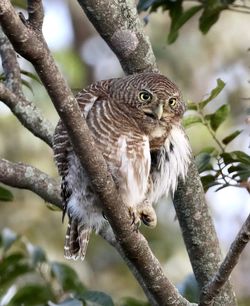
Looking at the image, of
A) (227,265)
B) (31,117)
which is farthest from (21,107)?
(227,265)

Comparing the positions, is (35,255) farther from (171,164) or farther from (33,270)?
(171,164)

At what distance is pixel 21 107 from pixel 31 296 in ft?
2.64

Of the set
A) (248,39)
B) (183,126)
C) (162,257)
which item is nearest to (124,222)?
(183,126)

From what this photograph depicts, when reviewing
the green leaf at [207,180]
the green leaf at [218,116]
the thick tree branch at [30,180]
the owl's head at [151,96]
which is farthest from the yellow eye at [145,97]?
the thick tree branch at [30,180]

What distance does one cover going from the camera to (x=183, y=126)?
3.43m

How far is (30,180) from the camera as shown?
130 inches

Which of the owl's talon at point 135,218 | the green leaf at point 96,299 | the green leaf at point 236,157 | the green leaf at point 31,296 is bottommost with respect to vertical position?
the green leaf at point 31,296

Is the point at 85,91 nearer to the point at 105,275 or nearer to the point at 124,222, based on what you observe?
the point at 124,222

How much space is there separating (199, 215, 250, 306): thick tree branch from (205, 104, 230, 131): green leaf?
89 cm

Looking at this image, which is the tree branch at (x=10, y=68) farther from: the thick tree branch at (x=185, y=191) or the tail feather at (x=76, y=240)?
the tail feather at (x=76, y=240)

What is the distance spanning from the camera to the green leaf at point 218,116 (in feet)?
11.0

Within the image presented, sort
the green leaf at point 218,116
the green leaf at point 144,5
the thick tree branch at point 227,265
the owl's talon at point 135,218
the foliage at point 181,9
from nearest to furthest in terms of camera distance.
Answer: the thick tree branch at point 227,265
the owl's talon at point 135,218
the green leaf at point 218,116
the green leaf at point 144,5
the foliage at point 181,9

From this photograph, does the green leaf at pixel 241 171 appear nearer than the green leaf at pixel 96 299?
Yes

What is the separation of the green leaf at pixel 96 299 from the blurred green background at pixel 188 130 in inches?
103
